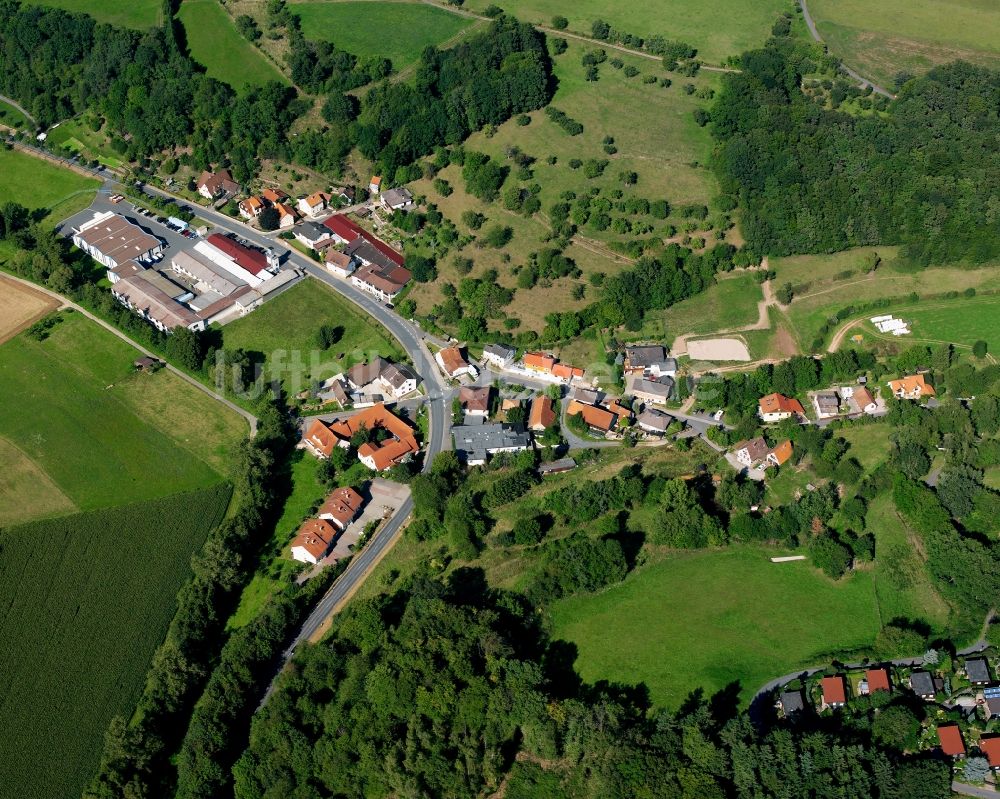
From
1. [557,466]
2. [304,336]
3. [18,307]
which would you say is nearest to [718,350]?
[557,466]

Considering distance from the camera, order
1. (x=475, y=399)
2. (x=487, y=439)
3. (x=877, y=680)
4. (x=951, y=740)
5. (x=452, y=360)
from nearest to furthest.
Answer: (x=951, y=740), (x=877, y=680), (x=487, y=439), (x=475, y=399), (x=452, y=360)

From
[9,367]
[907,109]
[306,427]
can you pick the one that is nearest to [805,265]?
[907,109]

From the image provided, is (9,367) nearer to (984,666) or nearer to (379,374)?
(379,374)

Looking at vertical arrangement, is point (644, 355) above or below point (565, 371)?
above

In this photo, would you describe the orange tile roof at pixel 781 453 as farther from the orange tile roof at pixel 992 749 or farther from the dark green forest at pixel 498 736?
the orange tile roof at pixel 992 749

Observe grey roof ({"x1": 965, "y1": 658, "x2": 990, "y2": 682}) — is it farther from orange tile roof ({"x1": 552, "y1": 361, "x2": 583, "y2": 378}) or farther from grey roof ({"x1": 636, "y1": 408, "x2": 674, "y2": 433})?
orange tile roof ({"x1": 552, "y1": 361, "x2": 583, "y2": 378})

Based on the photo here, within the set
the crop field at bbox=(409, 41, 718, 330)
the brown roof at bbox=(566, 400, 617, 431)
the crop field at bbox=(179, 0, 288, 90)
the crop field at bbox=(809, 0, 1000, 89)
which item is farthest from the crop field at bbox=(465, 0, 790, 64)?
the brown roof at bbox=(566, 400, 617, 431)

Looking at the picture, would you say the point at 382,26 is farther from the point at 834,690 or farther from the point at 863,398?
the point at 834,690

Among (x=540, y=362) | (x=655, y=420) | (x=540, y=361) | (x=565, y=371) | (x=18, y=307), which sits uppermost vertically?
(x=540, y=361)
